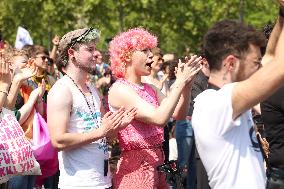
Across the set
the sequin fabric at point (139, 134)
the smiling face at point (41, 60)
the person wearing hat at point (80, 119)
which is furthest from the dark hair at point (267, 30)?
the smiling face at point (41, 60)

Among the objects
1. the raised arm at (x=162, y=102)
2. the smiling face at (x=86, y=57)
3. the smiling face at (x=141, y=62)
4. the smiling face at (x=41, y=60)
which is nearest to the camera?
the raised arm at (x=162, y=102)

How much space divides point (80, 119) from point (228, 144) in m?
1.81

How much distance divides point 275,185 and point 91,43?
1.76 metres

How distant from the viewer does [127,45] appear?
5.63 metres

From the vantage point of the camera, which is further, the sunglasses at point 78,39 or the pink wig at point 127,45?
the pink wig at point 127,45

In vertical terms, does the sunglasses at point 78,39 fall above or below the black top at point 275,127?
above

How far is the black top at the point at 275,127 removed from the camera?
4.84m

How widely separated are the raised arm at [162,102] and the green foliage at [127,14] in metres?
17.8

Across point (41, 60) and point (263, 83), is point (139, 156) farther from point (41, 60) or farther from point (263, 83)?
point (41, 60)

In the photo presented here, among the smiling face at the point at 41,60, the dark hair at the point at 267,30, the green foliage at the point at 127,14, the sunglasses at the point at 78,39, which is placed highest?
the green foliage at the point at 127,14

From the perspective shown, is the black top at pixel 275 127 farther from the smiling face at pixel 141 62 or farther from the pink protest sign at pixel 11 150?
the pink protest sign at pixel 11 150

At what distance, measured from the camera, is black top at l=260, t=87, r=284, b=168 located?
15.9 ft

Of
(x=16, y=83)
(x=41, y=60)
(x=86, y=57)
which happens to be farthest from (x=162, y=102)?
(x=41, y=60)

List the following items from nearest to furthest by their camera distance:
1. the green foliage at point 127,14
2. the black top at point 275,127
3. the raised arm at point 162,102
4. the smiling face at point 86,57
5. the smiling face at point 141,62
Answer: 1. the black top at point 275,127
2. the raised arm at point 162,102
3. the smiling face at point 86,57
4. the smiling face at point 141,62
5. the green foliage at point 127,14
